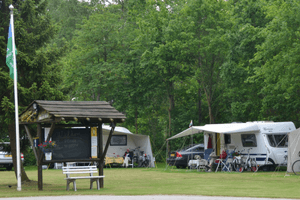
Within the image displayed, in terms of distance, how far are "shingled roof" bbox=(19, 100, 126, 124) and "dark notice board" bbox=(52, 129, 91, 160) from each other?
64 cm

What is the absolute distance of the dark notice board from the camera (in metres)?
13.6

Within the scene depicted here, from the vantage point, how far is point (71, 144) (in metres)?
13.7

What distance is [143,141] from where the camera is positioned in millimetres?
28969

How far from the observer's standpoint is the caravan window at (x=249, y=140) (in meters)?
22.2

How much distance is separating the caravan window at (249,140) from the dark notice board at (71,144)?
10742 millimetres

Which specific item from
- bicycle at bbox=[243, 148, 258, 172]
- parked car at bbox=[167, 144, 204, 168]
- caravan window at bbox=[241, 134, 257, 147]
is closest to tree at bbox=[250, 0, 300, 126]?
caravan window at bbox=[241, 134, 257, 147]

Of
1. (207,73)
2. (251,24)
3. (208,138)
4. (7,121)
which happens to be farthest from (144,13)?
(7,121)

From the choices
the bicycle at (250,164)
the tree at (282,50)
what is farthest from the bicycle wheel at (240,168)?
the tree at (282,50)

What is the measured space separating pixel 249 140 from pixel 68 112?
12.3m

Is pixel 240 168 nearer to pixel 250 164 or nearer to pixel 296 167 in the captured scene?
pixel 250 164

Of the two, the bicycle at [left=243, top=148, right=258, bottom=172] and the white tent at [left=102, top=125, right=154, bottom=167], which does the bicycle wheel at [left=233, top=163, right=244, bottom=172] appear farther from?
the white tent at [left=102, top=125, right=154, bottom=167]

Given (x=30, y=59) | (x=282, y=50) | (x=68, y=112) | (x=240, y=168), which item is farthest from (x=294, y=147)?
(x=30, y=59)

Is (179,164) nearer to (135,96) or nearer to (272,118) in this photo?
(272,118)

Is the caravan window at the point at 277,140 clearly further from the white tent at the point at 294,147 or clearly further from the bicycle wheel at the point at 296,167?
the bicycle wheel at the point at 296,167
